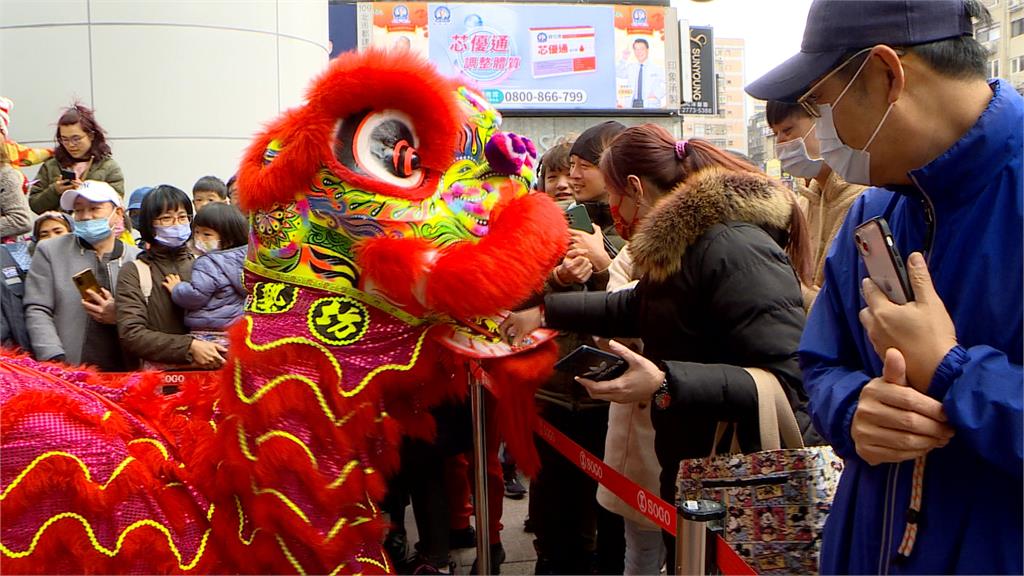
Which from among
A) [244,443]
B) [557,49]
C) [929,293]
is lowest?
[244,443]

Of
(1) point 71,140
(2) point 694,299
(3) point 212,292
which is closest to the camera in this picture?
(2) point 694,299

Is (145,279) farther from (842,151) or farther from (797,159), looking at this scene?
(842,151)

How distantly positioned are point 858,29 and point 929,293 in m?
0.42

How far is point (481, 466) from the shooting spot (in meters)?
2.54

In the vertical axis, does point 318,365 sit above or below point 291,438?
above

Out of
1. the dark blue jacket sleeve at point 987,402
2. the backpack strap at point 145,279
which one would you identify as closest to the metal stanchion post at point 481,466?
the dark blue jacket sleeve at point 987,402

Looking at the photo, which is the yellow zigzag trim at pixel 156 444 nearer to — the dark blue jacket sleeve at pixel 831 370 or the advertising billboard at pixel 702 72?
the dark blue jacket sleeve at pixel 831 370

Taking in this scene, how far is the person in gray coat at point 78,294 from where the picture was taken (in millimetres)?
3738

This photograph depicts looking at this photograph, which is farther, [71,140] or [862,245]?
[71,140]

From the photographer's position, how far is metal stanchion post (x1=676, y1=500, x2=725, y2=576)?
1.49 m

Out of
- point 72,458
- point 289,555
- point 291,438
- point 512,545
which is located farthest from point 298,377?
point 512,545

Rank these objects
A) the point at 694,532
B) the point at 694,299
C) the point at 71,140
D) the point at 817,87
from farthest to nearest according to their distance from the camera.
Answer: the point at 71,140
the point at 694,299
the point at 694,532
the point at 817,87

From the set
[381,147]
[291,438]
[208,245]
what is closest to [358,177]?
[381,147]

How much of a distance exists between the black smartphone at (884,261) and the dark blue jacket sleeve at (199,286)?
297 centimetres
